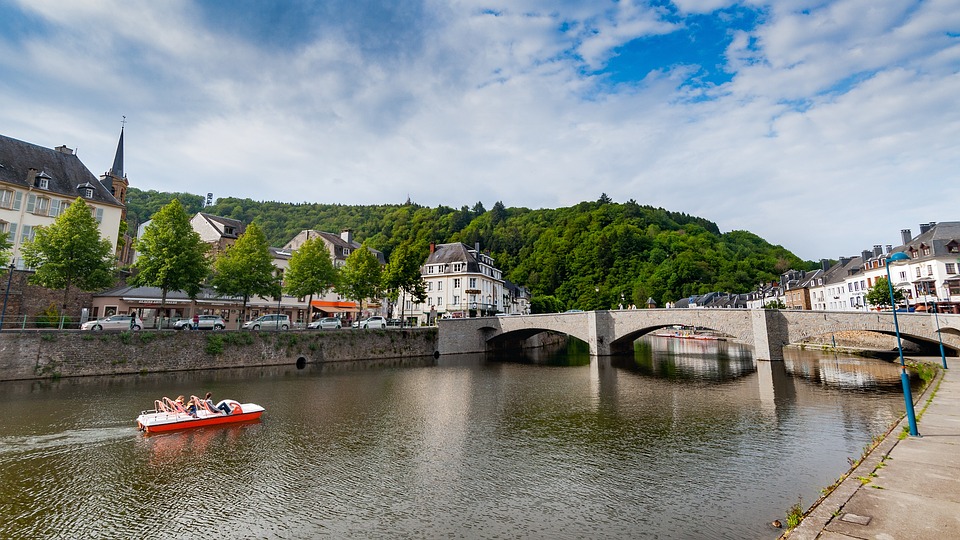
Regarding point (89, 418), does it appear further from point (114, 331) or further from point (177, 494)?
point (114, 331)

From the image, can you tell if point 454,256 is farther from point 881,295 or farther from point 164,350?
point 881,295

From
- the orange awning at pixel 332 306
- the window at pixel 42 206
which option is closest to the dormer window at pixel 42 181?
the window at pixel 42 206

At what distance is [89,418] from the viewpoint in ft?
53.5

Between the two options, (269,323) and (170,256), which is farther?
(269,323)

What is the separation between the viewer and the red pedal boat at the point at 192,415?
15117 millimetres

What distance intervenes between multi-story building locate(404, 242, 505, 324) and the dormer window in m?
37.7

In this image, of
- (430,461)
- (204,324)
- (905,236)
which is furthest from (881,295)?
(204,324)

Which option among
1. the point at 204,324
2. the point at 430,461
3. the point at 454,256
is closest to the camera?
the point at 430,461

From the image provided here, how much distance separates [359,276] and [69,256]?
23360 millimetres

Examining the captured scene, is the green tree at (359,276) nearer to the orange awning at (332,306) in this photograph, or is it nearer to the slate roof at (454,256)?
the orange awning at (332,306)

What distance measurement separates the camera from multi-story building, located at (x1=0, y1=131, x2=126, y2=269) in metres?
36.2

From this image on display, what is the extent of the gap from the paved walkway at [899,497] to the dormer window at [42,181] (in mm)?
53745

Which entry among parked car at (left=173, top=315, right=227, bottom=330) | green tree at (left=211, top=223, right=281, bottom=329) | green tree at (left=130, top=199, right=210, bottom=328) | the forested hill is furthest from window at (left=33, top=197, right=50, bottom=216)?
the forested hill

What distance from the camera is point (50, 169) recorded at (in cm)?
3966
